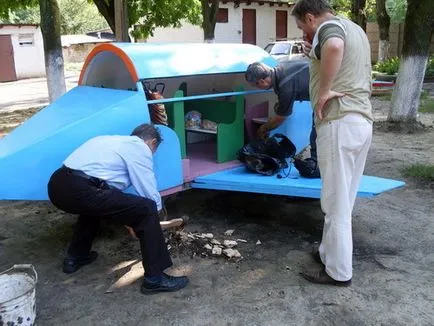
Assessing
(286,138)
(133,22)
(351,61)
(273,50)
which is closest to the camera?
(351,61)

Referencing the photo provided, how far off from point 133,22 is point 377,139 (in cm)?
608

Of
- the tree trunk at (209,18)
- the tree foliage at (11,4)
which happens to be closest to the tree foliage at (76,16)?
the tree trunk at (209,18)

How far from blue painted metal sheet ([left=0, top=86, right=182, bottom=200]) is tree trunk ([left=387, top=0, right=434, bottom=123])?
17.7 feet

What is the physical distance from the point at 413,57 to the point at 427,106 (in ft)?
11.7

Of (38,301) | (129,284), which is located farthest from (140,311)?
(38,301)

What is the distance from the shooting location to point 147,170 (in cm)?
321

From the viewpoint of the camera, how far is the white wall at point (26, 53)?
24281 mm

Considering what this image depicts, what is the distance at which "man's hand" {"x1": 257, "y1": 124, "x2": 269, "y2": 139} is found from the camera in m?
4.57

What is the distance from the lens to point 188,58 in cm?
426

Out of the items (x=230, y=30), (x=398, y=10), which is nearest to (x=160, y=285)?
(x=230, y=30)

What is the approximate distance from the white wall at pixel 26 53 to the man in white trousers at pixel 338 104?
944 inches

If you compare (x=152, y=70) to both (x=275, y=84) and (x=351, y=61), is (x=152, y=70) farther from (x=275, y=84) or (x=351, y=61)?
(x=351, y=61)

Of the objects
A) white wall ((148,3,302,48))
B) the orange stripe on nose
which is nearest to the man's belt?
the orange stripe on nose

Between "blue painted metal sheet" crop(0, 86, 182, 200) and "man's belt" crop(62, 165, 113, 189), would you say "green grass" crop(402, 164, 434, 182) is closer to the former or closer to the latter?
"blue painted metal sheet" crop(0, 86, 182, 200)
